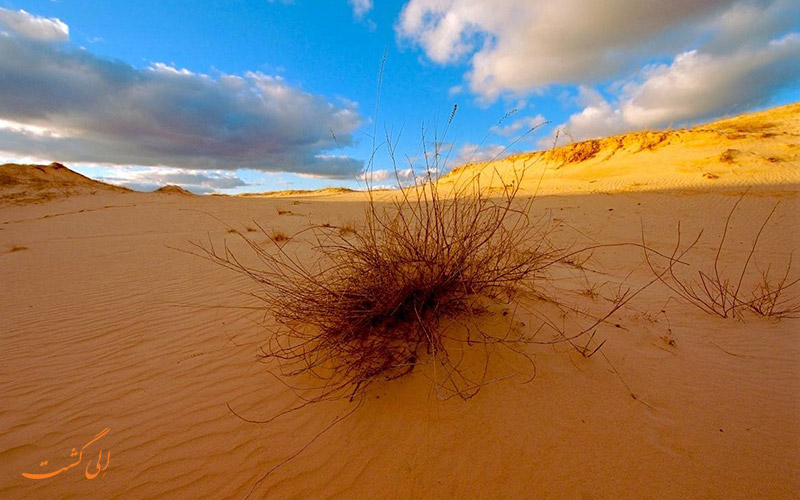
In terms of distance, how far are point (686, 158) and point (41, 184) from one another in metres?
33.2

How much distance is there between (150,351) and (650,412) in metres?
3.89

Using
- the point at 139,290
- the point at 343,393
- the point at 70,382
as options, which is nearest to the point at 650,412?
the point at 343,393

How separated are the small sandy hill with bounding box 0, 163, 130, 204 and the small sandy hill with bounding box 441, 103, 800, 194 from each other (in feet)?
70.2

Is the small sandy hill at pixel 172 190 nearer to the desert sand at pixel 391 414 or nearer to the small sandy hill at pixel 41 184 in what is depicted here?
the small sandy hill at pixel 41 184

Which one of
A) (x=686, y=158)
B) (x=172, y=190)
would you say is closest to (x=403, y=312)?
(x=686, y=158)

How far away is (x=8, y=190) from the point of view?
1709 cm

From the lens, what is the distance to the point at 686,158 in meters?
15.3

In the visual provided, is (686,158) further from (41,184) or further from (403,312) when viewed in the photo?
(41,184)

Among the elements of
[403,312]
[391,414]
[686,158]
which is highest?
[686,158]

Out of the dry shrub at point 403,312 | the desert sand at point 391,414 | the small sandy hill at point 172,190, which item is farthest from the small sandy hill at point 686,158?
the small sandy hill at point 172,190

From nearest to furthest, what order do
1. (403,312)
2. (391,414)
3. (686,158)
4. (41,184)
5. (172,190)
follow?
1. (391,414)
2. (403,312)
3. (686,158)
4. (41,184)
5. (172,190)

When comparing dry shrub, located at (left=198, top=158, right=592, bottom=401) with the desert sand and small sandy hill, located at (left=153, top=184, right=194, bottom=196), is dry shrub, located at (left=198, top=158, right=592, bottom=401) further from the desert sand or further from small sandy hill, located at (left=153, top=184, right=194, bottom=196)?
small sandy hill, located at (left=153, top=184, right=194, bottom=196)

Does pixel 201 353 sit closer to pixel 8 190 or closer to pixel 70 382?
pixel 70 382

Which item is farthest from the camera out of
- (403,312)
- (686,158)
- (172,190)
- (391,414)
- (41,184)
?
(172,190)
